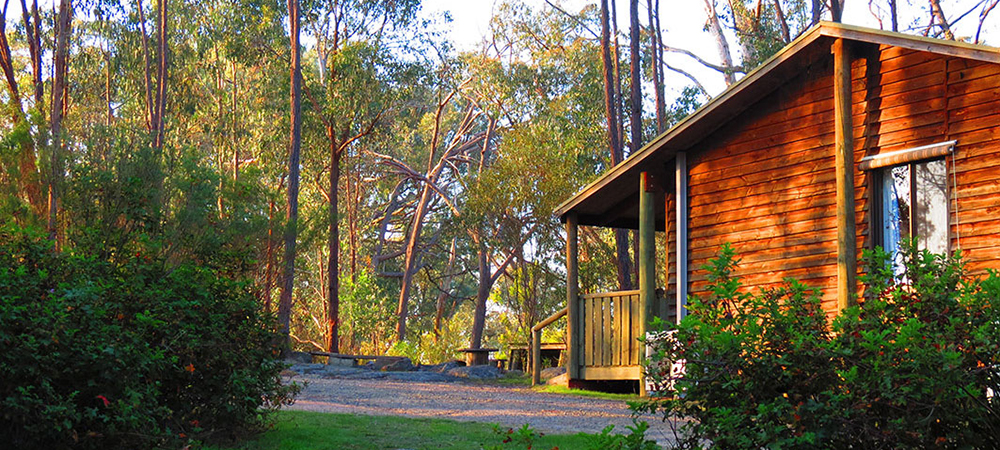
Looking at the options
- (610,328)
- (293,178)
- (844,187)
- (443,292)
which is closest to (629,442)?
(844,187)

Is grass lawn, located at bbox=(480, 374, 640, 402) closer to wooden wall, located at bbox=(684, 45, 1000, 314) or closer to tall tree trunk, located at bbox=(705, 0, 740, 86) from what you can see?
wooden wall, located at bbox=(684, 45, 1000, 314)

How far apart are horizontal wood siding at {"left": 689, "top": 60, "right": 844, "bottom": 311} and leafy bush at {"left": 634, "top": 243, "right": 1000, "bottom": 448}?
684cm

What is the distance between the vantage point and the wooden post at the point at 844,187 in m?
11.6

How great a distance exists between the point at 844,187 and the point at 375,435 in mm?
6107

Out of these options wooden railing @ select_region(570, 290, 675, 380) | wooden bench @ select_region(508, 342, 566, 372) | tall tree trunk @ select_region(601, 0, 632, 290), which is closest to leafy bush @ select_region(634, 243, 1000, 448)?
wooden railing @ select_region(570, 290, 675, 380)

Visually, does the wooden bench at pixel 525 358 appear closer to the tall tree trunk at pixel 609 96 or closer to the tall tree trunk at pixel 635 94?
the tall tree trunk at pixel 609 96

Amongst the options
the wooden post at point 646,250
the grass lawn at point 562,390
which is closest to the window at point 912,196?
the wooden post at point 646,250

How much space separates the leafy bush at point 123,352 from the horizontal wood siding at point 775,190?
648 centimetres

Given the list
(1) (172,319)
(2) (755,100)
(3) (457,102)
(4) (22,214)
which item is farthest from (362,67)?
(1) (172,319)

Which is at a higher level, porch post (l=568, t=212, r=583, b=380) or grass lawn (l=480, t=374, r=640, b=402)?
porch post (l=568, t=212, r=583, b=380)

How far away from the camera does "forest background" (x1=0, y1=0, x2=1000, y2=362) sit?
88.3ft

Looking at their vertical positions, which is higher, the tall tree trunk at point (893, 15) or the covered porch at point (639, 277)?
the tall tree trunk at point (893, 15)

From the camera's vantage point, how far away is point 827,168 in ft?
41.0

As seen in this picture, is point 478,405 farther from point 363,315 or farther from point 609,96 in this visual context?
point 363,315
